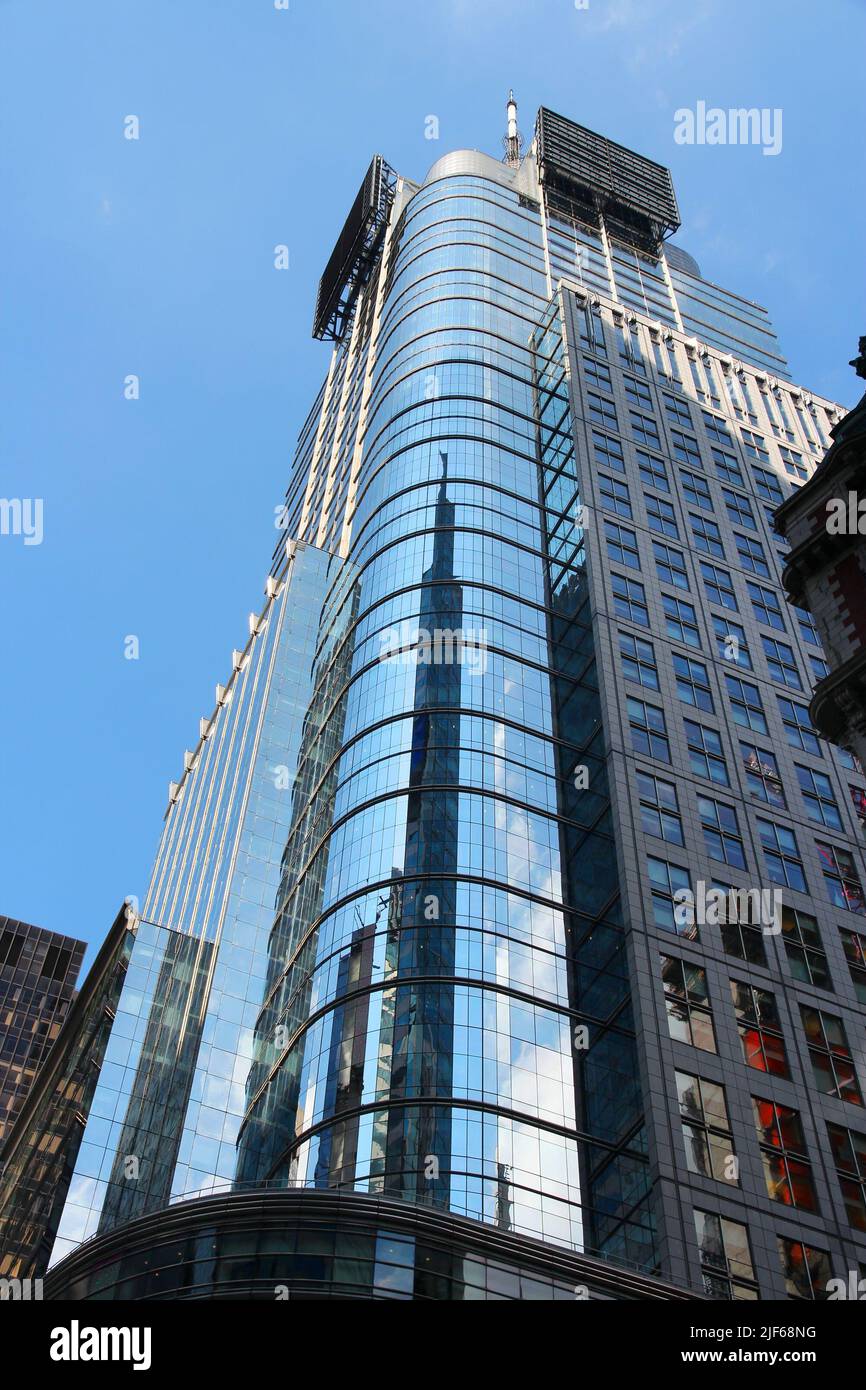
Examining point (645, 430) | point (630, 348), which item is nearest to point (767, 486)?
point (645, 430)

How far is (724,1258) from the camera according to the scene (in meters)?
45.9

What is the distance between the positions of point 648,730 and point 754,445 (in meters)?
38.0

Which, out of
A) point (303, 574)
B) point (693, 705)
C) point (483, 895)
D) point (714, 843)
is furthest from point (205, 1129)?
point (303, 574)

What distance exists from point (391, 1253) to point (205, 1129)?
21.6 m

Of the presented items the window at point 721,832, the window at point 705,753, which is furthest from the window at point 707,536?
the window at point 721,832

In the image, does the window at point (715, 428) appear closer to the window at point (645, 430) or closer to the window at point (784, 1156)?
the window at point (645, 430)

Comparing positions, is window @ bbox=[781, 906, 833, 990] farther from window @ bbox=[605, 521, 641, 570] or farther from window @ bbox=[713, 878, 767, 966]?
window @ bbox=[605, 521, 641, 570]

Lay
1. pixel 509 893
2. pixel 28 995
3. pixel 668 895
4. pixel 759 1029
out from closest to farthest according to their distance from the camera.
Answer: pixel 759 1029, pixel 668 895, pixel 509 893, pixel 28 995

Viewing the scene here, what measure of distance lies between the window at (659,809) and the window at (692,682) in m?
7.50

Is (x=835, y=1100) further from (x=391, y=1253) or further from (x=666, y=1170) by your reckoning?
(x=391, y=1253)

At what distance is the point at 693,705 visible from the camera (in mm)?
69125

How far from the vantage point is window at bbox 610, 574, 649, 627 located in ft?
236

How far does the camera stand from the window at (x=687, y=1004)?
173ft

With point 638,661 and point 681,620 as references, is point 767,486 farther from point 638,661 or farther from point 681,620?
point 638,661
